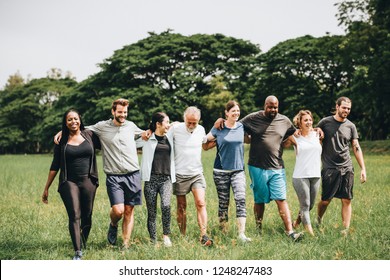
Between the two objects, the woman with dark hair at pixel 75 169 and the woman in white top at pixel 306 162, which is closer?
the woman with dark hair at pixel 75 169

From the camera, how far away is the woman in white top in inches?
248

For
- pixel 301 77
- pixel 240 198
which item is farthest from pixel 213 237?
pixel 301 77

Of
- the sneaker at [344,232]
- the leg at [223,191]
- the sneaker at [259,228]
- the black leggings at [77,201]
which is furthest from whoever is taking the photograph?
the sneaker at [259,228]

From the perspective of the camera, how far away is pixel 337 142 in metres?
6.43

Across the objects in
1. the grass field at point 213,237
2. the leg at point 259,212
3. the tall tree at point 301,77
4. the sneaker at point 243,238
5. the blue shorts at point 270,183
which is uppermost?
the tall tree at point 301,77

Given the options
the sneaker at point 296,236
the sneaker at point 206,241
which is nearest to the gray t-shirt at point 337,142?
the sneaker at point 296,236

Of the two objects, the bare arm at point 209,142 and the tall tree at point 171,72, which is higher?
the tall tree at point 171,72

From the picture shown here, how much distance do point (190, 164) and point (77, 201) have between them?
1628 mm

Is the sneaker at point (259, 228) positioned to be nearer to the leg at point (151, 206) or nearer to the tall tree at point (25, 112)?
the leg at point (151, 206)

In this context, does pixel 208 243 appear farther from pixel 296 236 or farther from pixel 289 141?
pixel 289 141

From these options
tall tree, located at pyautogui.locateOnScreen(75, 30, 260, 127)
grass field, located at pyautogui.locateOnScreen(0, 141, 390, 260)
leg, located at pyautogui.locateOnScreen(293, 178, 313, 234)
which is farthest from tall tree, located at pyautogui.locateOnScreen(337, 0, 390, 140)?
leg, located at pyautogui.locateOnScreen(293, 178, 313, 234)

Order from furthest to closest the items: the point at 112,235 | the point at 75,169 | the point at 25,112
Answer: the point at 25,112
the point at 112,235
the point at 75,169

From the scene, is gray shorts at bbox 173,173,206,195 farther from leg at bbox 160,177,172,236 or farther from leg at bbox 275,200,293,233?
leg at bbox 275,200,293,233

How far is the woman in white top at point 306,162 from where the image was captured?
630 cm
